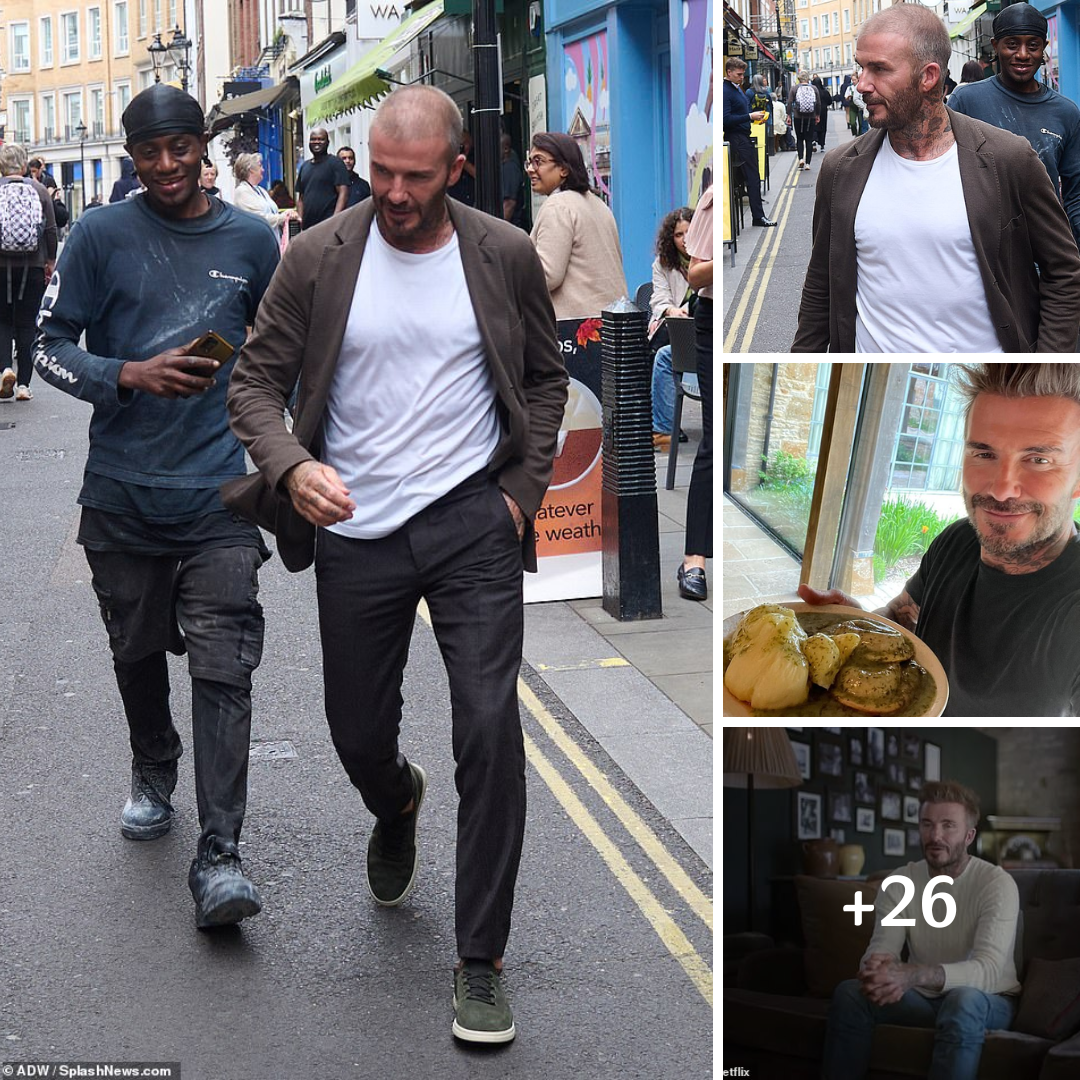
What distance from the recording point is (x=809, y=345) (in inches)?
104

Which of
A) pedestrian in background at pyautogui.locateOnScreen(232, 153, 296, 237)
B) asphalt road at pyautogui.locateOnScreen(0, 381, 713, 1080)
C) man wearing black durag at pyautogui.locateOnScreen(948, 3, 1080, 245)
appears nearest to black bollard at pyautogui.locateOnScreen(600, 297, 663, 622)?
asphalt road at pyautogui.locateOnScreen(0, 381, 713, 1080)

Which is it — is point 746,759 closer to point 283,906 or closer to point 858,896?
point 858,896

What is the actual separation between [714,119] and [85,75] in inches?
4113

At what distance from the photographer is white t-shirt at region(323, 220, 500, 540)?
149 inches

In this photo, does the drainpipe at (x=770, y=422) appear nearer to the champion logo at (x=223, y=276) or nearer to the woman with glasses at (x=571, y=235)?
the champion logo at (x=223, y=276)

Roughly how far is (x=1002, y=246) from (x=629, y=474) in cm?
513

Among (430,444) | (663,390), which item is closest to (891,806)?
(430,444)

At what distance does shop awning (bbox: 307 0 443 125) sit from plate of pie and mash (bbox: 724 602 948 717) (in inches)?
775

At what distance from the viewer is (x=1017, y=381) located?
7.89ft

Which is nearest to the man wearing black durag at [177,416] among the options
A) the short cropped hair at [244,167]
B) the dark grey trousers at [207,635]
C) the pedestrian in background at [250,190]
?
the dark grey trousers at [207,635]

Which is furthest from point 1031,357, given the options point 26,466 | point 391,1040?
point 26,466

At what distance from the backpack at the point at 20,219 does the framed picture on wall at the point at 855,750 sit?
510 inches

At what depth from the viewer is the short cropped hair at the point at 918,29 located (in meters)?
2.51

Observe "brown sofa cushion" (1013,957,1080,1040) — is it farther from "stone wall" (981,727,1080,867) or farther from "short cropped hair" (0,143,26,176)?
"short cropped hair" (0,143,26,176)
